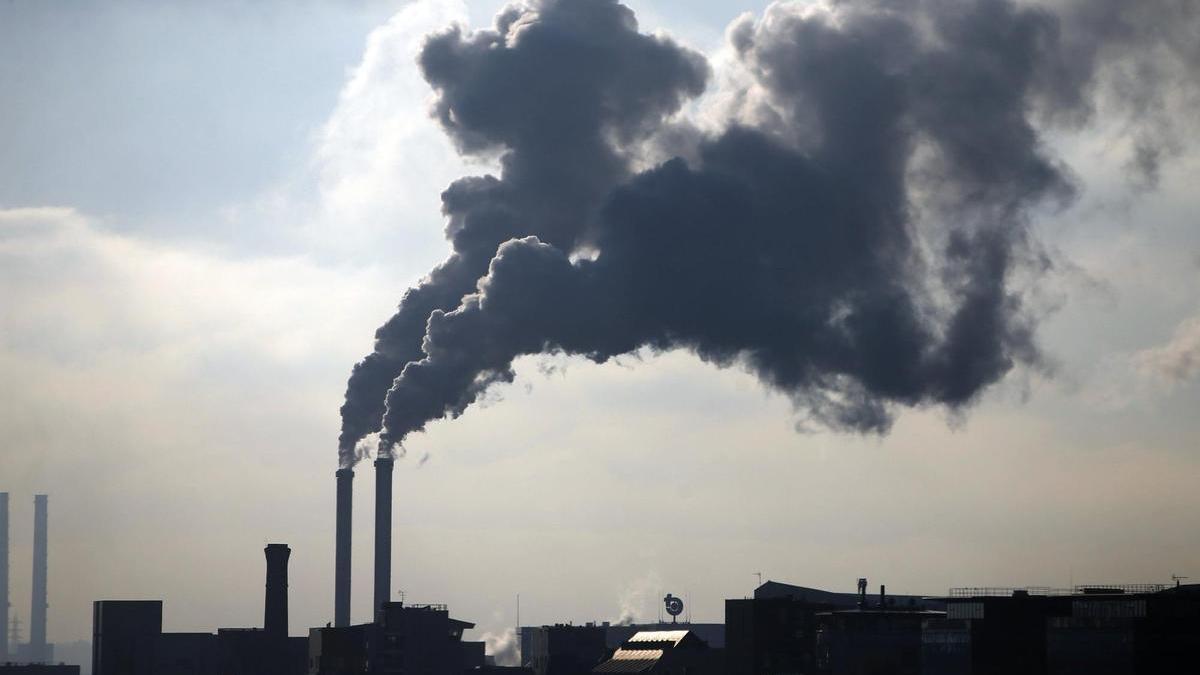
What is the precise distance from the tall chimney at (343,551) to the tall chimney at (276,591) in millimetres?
4209

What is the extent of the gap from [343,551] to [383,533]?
8429 millimetres

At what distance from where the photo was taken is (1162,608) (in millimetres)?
101500

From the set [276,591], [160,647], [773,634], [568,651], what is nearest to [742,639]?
[773,634]

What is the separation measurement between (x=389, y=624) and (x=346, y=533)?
34.3ft

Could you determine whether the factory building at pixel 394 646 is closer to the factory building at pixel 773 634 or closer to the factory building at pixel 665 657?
the factory building at pixel 665 657

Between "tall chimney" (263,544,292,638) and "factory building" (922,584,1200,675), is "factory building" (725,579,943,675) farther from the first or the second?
"tall chimney" (263,544,292,638)

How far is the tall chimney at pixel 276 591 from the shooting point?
151500 mm

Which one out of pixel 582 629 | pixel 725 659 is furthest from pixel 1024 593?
pixel 582 629

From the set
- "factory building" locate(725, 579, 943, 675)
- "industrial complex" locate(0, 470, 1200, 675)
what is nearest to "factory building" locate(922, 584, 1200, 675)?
"industrial complex" locate(0, 470, 1200, 675)

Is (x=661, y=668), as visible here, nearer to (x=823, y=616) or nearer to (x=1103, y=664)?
(x=823, y=616)

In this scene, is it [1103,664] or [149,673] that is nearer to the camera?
[1103,664]

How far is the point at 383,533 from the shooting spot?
145250 millimetres

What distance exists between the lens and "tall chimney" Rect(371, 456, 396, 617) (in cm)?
14062

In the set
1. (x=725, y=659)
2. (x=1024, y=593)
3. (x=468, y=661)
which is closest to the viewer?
(x=1024, y=593)
